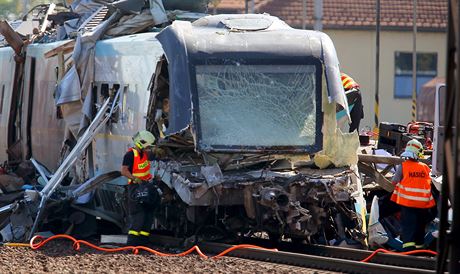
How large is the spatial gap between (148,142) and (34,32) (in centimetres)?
680

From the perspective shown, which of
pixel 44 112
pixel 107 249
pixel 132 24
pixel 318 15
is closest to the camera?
pixel 107 249

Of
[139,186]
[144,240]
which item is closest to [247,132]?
[139,186]

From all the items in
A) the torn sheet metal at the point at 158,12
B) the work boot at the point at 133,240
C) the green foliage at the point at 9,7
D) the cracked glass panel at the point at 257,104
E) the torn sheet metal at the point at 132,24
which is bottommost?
the green foliage at the point at 9,7

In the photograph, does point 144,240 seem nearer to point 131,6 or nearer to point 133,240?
point 133,240

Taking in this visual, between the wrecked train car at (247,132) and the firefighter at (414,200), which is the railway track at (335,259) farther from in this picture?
the firefighter at (414,200)

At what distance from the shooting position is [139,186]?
14367 millimetres

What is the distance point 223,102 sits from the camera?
1464 cm

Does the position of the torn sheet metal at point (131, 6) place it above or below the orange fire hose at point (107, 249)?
above

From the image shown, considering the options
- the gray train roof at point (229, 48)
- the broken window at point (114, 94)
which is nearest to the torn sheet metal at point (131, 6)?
the broken window at point (114, 94)

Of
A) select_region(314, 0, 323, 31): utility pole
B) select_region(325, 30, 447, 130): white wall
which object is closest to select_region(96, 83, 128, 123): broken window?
select_region(314, 0, 323, 31): utility pole

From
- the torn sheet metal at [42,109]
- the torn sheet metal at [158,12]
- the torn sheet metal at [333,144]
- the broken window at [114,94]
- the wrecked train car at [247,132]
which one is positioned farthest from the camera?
the torn sheet metal at [42,109]

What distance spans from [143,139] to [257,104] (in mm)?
Answer: 1501

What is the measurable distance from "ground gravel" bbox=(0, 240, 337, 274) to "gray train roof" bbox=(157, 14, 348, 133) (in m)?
1.92

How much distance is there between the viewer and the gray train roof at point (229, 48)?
1435cm
